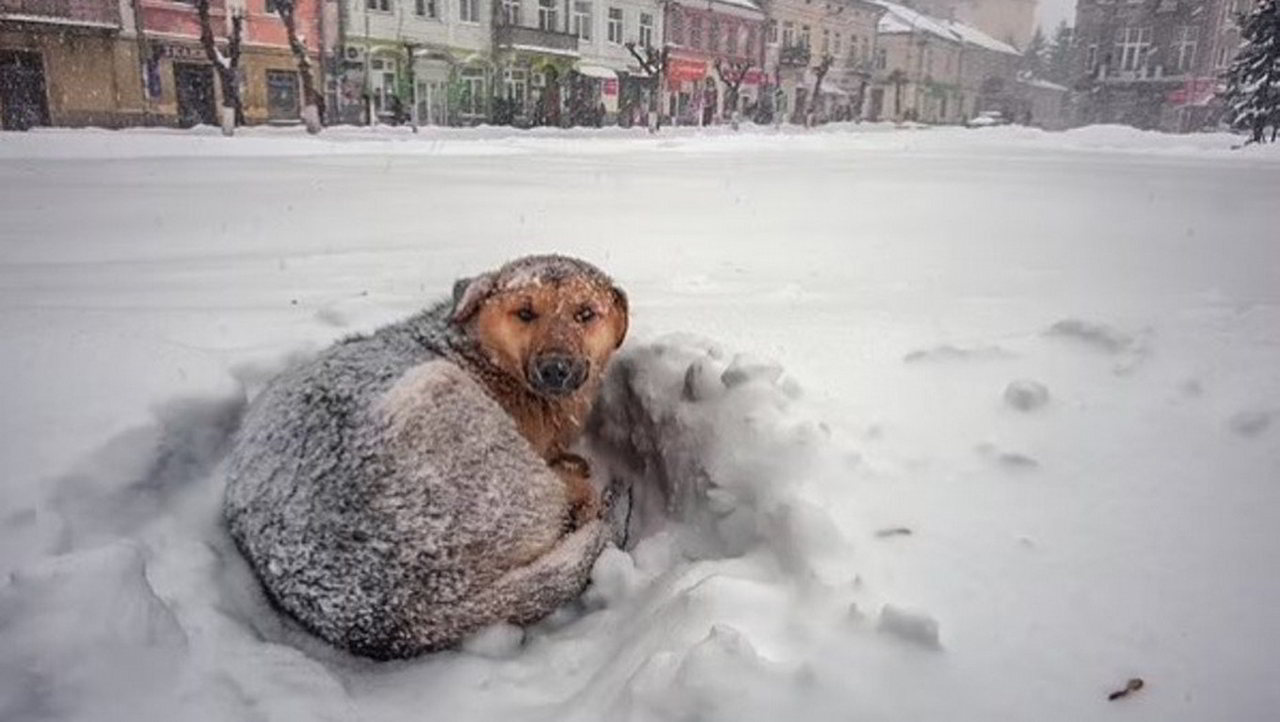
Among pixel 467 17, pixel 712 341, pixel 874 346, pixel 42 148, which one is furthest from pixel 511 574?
pixel 467 17

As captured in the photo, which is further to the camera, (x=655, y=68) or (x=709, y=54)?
(x=655, y=68)

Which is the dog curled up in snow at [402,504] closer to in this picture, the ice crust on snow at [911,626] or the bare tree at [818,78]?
the ice crust on snow at [911,626]

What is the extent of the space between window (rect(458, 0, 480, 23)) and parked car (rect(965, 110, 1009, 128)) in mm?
19421

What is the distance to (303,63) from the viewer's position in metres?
17.8

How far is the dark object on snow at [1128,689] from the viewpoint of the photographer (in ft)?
4.23

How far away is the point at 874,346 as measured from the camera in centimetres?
296

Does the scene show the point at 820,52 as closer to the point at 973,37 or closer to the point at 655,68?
the point at 655,68

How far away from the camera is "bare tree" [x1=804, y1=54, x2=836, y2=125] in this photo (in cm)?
→ 1571

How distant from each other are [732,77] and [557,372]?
13.6 metres

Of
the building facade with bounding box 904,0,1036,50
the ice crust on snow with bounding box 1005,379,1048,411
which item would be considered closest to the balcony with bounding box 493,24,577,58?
the ice crust on snow with bounding box 1005,379,1048,411

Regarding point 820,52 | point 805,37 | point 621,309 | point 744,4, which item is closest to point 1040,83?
point 820,52

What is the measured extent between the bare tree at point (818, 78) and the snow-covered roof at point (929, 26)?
308 cm

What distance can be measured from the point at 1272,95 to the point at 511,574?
40.3ft

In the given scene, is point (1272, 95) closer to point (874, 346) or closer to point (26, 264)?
point (874, 346)
